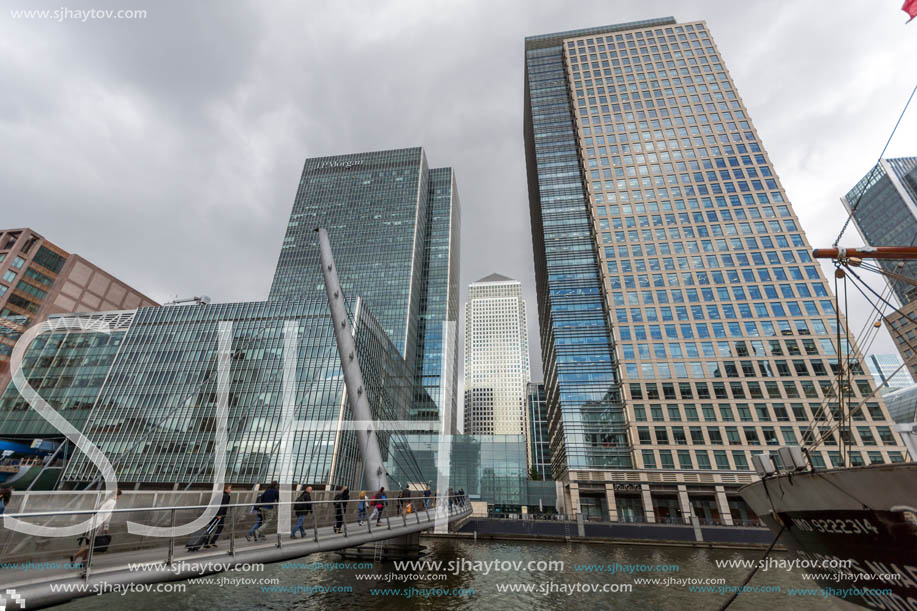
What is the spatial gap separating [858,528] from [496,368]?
17512cm

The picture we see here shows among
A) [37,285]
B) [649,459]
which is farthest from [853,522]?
[37,285]

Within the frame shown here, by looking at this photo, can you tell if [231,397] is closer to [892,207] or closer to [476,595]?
[476,595]

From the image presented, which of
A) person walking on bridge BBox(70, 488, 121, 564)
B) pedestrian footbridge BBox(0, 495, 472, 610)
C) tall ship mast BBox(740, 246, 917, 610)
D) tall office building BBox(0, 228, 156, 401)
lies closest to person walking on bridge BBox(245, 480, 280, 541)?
pedestrian footbridge BBox(0, 495, 472, 610)

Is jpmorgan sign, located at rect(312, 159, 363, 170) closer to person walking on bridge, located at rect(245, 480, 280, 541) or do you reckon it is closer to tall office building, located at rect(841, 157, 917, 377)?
person walking on bridge, located at rect(245, 480, 280, 541)

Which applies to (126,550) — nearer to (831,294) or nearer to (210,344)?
(210,344)

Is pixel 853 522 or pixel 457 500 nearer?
pixel 853 522

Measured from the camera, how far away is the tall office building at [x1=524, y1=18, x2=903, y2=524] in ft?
161

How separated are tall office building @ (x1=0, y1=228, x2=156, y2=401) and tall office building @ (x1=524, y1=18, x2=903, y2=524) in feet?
288

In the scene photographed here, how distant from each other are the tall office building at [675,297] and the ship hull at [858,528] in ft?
121

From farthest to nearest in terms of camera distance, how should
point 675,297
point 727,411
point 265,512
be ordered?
1. point 675,297
2. point 727,411
3. point 265,512

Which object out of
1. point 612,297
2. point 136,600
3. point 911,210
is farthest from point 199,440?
point 911,210

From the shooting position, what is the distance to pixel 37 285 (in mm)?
73688

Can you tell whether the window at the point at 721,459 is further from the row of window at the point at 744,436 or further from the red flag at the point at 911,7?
the red flag at the point at 911,7

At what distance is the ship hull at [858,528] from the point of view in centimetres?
816
